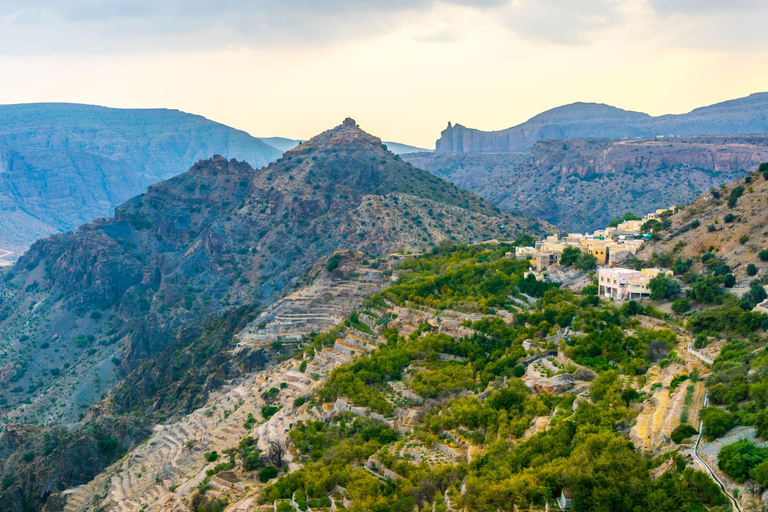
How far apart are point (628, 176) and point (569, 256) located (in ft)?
408

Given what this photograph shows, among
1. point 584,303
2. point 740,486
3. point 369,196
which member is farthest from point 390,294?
point 369,196

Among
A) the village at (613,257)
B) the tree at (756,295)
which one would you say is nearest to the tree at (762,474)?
the tree at (756,295)

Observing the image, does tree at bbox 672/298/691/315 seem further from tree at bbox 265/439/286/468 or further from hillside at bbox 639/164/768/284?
tree at bbox 265/439/286/468

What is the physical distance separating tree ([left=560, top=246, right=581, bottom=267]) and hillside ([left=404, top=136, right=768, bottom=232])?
9928 centimetres

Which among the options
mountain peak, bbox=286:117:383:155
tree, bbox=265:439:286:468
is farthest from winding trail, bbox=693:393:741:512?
mountain peak, bbox=286:117:383:155

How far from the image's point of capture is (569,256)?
6116 cm

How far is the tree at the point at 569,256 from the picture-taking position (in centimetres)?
6081

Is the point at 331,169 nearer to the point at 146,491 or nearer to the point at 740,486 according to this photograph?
the point at 146,491

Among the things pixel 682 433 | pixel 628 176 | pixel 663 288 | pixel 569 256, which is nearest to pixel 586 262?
pixel 569 256

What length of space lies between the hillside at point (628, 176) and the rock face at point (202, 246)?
39.4m

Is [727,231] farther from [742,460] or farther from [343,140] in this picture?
[343,140]

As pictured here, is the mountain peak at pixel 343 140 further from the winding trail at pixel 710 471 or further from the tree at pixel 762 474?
the tree at pixel 762 474

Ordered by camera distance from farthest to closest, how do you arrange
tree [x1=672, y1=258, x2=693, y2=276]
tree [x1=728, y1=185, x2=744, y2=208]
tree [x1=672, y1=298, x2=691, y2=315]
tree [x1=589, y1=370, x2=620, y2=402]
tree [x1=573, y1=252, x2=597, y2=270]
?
tree [x1=728, y1=185, x2=744, y2=208]
tree [x1=573, y1=252, x2=597, y2=270]
tree [x1=672, y1=258, x2=693, y2=276]
tree [x1=672, y1=298, x2=691, y2=315]
tree [x1=589, y1=370, x2=620, y2=402]

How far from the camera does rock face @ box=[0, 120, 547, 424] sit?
110 metres
